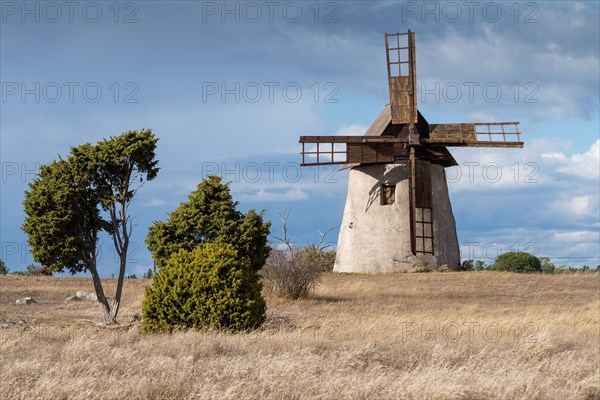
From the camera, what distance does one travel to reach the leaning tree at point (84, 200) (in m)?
20.4

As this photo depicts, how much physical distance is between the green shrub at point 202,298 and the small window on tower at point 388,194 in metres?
27.1

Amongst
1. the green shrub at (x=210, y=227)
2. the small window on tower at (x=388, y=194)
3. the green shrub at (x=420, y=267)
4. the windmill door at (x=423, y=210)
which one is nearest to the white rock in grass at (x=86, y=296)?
the green shrub at (x=210, y=227)

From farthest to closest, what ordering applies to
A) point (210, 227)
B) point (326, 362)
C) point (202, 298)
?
point (210, 227) → point (202, 298) → point (326, 362)

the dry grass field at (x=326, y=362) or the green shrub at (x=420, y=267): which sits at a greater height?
the green shrub at (x=420, y=267)

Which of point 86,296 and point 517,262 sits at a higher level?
point 517,262

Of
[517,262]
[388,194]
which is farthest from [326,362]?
[517,262]

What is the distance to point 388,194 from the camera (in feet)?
143

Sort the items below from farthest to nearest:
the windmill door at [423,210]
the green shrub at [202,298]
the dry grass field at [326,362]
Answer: the windmill door at [423,210], the green shrub at [202,298], the dry grass field at [326,362]

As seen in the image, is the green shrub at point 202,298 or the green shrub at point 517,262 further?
the green shrub at point 517,262

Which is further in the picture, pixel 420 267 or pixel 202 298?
pixel 420 267

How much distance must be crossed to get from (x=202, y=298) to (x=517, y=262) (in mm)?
46543

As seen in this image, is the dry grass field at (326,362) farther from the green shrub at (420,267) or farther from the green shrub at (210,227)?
the green shrub at (420,267)

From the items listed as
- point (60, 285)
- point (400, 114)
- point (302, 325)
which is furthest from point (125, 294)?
point (400, 114)

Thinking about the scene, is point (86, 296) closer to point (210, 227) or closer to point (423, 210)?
point (210, 227)
